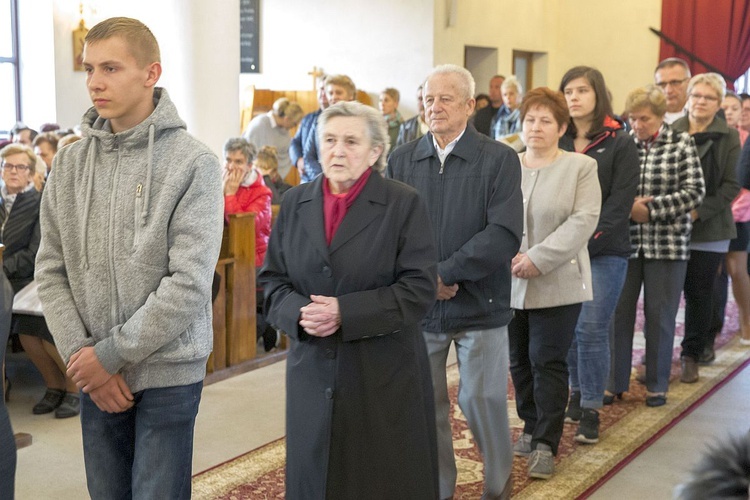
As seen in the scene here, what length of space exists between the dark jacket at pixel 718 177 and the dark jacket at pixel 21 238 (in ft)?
12.0

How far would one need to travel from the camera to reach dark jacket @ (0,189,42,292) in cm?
535

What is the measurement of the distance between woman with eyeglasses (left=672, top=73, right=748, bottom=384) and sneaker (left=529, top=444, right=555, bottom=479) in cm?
192

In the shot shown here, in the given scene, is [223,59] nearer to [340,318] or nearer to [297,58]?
[340,318]

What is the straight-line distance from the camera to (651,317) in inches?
202

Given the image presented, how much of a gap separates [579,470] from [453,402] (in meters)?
1.13

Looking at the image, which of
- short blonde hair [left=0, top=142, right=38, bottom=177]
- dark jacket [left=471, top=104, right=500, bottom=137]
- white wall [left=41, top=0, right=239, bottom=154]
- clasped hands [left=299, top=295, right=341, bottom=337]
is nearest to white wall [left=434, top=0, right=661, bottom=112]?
dark jacket [left=471, top=104, right=500, bottom=137]

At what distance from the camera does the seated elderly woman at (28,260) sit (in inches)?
200

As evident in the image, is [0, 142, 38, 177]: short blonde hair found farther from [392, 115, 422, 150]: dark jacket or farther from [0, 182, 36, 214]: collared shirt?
[392, 115, 422, 150]: dark jacket

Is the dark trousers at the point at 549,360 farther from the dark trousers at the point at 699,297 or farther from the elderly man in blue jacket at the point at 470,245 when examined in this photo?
the dark trousers at the point at 699,297

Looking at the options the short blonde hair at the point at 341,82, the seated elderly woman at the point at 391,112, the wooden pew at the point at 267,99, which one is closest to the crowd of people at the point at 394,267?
the short blonde hair at the point at 341,82

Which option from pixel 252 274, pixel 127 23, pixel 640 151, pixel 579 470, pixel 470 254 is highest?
pixel 127 23

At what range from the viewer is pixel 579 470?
4168mm

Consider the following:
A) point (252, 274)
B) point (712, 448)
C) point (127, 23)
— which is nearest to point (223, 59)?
point (252, 274)

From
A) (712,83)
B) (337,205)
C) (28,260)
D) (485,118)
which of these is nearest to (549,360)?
(337,205)
